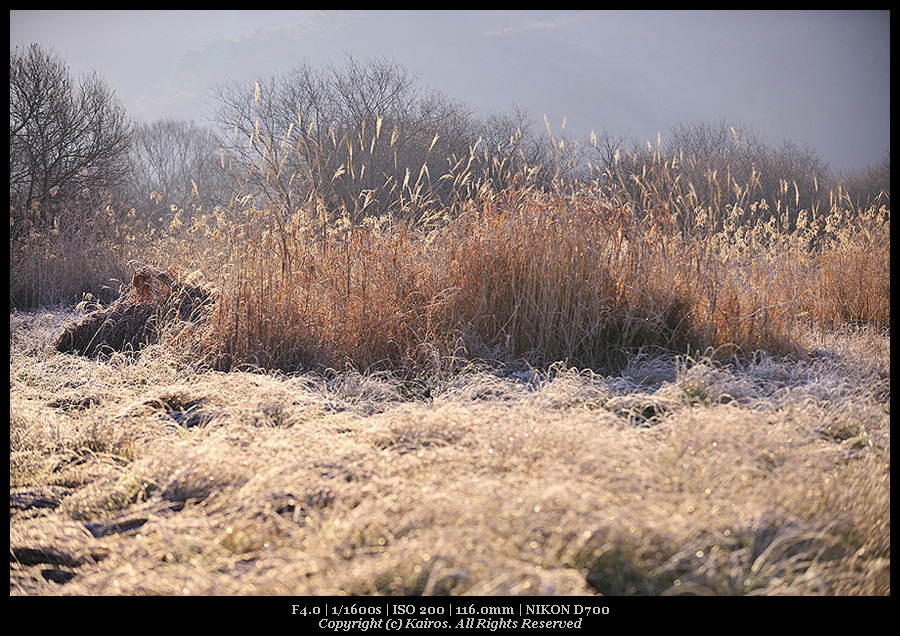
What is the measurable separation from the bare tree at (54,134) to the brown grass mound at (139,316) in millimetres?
5258

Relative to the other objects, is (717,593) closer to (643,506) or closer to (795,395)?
(643,506)

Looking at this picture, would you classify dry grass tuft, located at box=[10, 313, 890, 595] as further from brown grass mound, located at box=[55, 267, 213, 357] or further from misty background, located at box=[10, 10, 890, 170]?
misty background, located at box=[10, 10, 890, 170]

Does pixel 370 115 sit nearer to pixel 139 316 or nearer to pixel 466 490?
pixel 139 316

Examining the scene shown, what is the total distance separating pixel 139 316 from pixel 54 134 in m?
6.66

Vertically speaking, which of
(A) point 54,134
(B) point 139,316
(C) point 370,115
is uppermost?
(C) point 370,115

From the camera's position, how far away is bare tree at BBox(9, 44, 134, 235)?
28.7ft

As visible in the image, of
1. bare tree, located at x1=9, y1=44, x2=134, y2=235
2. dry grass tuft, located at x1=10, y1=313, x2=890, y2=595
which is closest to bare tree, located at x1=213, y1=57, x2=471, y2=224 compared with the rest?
bare tree, located at x1=9, y1=44, x2=134, y2=235

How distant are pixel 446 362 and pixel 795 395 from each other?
1.62m

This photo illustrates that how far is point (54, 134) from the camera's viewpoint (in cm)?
911

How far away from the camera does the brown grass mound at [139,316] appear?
4.18 metres

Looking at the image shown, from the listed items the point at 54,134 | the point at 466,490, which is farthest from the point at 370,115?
the point at 466,490

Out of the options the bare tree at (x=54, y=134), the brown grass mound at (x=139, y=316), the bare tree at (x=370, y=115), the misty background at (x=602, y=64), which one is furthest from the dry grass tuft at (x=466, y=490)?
the misty background at (x=602, y=64)

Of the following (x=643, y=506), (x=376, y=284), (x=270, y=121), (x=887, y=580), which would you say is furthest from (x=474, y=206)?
(x=270, y=121)

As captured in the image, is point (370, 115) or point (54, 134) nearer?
point (54, 134)
